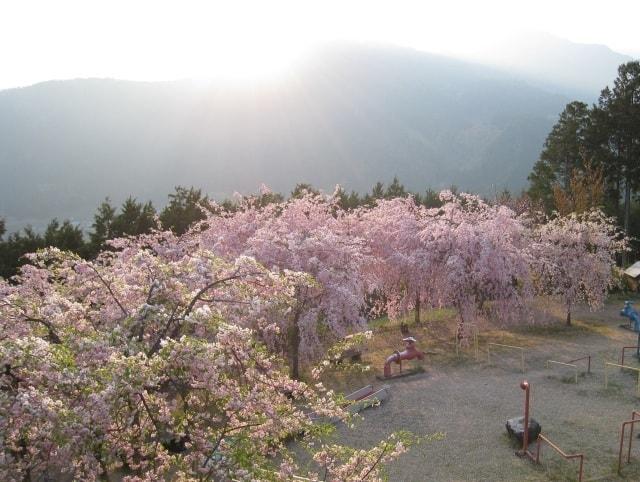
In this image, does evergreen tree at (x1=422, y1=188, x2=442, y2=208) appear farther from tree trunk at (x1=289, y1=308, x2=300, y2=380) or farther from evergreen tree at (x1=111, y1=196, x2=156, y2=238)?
tree trunk at (x1=289, y1=308, x2=300, y2=380)

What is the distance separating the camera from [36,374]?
17.6ft

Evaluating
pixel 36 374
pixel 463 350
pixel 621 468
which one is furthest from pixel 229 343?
pixel 463 350

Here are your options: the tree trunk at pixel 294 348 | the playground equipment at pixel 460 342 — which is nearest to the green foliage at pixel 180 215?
the tree trunk at pixel 294 348

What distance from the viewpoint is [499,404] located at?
16297 mm

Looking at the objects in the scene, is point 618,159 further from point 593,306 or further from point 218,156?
point 218,156

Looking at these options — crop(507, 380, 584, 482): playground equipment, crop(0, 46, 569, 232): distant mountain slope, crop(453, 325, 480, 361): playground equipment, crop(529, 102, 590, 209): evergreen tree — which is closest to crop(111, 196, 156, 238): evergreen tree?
crop(453, 325, 480, 361): playground equipment

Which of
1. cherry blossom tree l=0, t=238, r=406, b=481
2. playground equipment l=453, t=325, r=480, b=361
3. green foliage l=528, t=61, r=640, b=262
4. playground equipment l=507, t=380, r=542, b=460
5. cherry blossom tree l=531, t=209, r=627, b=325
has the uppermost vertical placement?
green foliage l=528, t=61, r=640, b=262

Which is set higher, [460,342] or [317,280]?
[317,280]

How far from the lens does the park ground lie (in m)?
12.8

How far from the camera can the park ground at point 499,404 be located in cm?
1277

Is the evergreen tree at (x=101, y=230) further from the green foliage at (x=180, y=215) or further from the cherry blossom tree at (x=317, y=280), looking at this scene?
the cherry blossom tree at (x=317, y=280)

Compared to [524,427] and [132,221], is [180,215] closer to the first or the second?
[132,221]

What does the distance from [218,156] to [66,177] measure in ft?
155

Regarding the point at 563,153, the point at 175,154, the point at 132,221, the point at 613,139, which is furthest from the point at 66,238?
the point at 175,154
